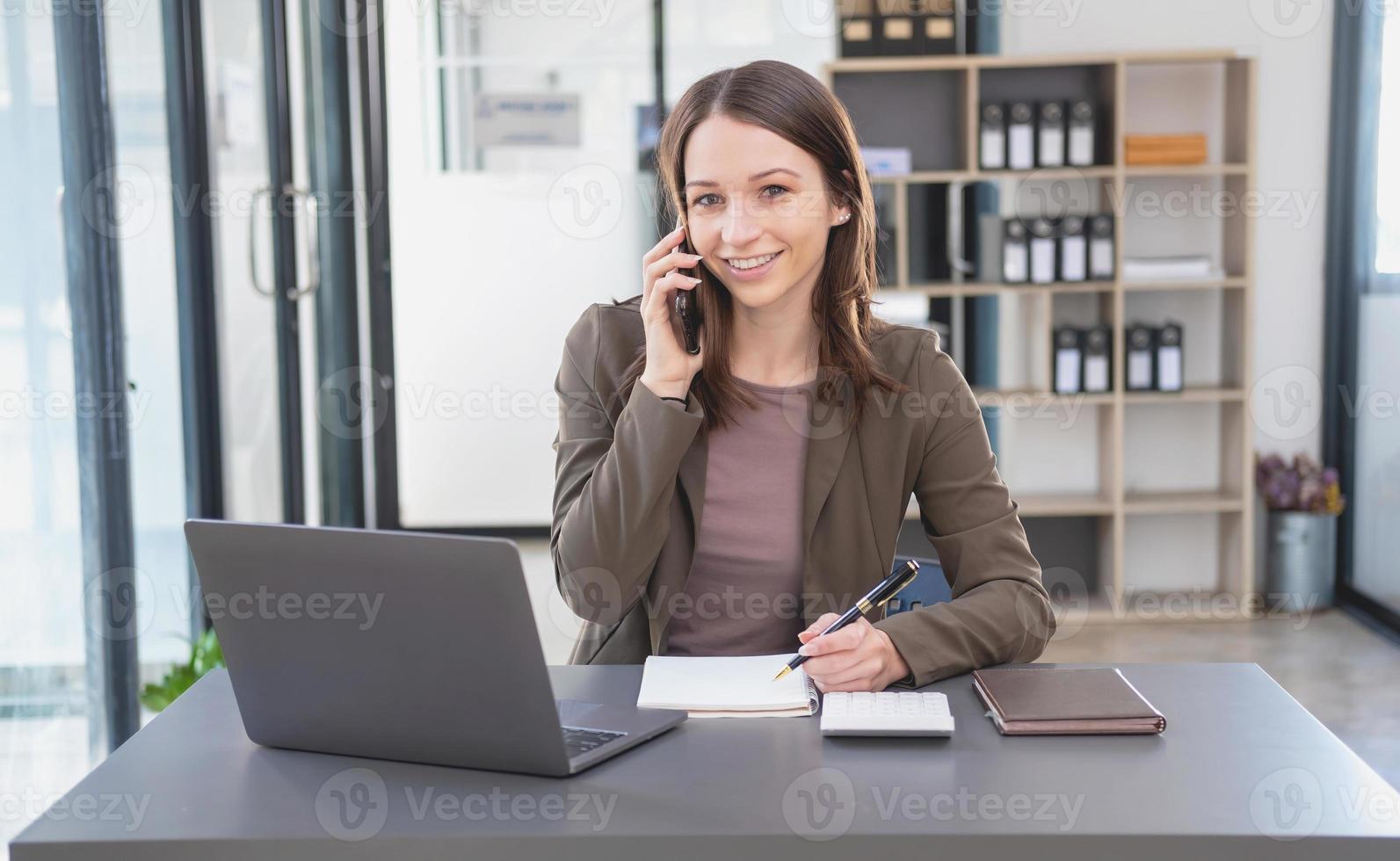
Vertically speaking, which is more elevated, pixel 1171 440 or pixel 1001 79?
pixel 1001 79

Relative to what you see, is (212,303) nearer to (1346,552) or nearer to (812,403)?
(812,403)

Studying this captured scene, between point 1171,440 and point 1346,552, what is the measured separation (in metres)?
0.74

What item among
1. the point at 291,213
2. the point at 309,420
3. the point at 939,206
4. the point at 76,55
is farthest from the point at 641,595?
the point at 939,206

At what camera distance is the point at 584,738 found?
Answer: 120 centimetres

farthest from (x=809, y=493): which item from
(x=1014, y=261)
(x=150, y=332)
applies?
(x=1014, y=261)

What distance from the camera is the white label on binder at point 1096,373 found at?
15.2 ft

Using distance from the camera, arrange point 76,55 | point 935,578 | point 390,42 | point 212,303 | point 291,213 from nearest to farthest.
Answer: point 935,578 → point 76,55 → point 212,303 → point 291,213 → point 390,42

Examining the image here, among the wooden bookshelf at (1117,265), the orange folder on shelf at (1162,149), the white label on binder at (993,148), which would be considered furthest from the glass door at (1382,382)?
the white label on binder at (993,148)

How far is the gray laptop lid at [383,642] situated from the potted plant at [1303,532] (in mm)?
4306

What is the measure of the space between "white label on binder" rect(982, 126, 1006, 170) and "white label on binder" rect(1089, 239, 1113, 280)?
1.36 feet

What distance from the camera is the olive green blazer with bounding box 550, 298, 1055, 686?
1.65 meters

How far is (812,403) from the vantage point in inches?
71.8

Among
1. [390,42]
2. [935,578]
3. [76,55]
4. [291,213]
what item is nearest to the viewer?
[935,578]

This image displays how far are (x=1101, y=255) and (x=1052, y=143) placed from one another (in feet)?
1.37
